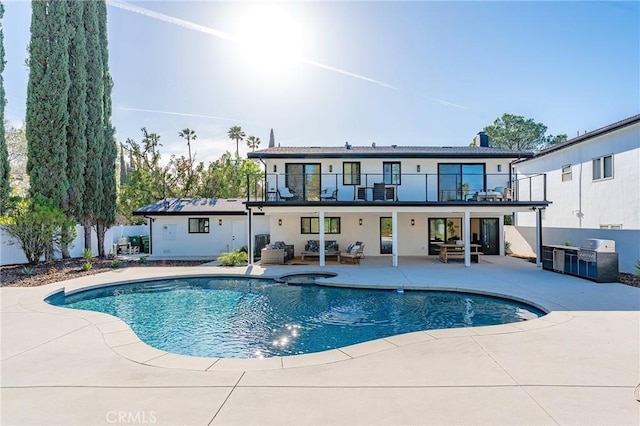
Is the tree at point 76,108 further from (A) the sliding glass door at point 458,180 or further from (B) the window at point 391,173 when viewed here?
(A) the sliding glass door at point 458,180

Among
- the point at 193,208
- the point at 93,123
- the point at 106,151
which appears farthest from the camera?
the point at 193,208

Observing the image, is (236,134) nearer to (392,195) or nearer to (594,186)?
(392,195)

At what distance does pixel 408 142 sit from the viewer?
74.9 feet

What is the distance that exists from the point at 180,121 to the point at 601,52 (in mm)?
34426

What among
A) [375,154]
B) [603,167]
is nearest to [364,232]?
[375,154]

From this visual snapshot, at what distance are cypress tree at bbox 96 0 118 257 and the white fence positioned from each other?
87 cm

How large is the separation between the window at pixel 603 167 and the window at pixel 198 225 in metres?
18.9

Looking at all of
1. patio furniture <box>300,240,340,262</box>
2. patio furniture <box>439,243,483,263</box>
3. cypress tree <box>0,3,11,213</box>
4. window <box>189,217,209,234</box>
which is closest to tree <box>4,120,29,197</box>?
cypress tree <box>0,3,11,213</box>

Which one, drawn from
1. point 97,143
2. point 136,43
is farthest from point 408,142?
point 97,143

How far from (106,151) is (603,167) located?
80.2 ft

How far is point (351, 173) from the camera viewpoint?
54.5 feet

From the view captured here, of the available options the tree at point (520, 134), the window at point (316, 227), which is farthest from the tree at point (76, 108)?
the tree at point (520, 134)

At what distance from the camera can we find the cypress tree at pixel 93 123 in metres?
17.6

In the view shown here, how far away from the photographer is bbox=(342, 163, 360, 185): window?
16594mm
